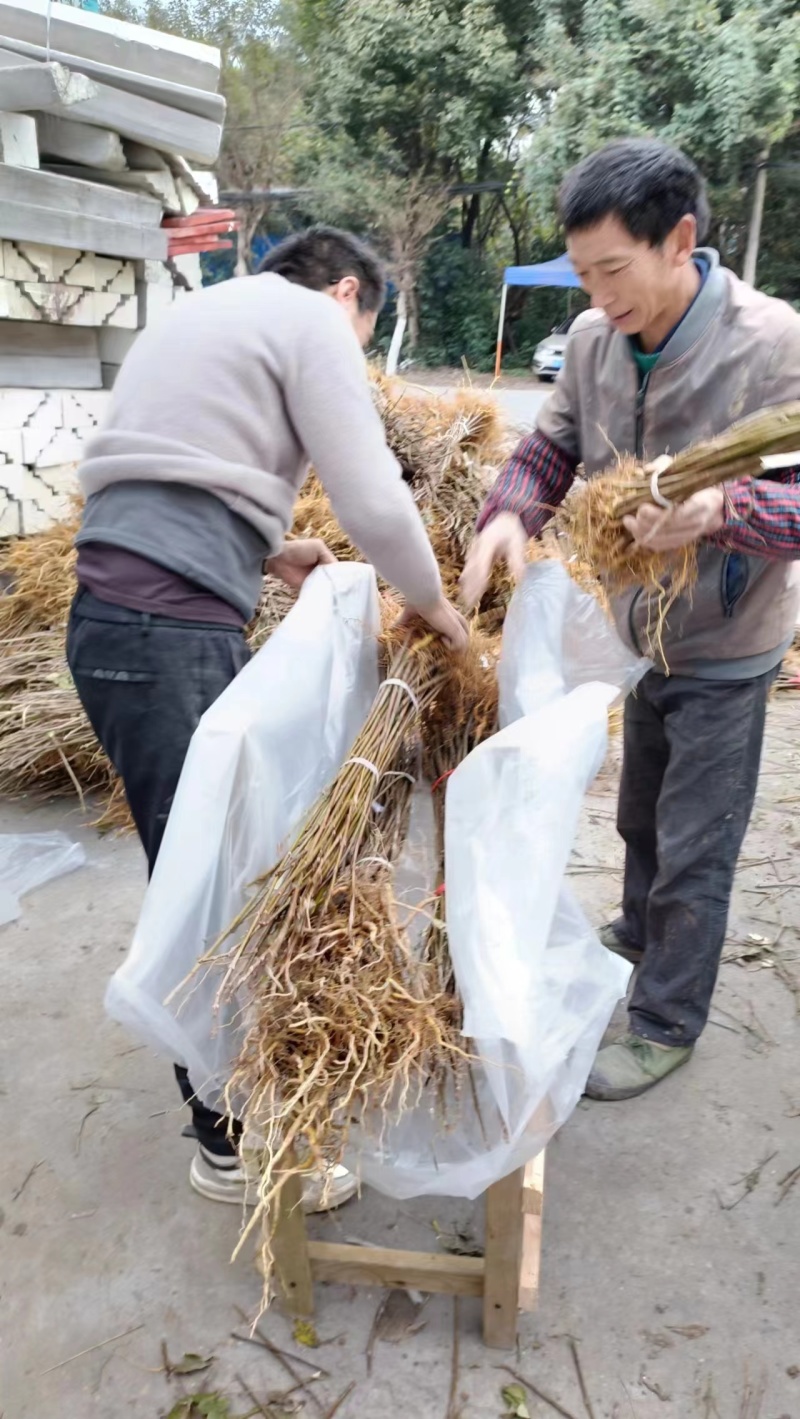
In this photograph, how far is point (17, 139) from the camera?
3.76m

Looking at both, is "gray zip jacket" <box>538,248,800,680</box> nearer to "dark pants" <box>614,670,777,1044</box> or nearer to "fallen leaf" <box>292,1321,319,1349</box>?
"dark pants" <box>614,670,777,1044</box>

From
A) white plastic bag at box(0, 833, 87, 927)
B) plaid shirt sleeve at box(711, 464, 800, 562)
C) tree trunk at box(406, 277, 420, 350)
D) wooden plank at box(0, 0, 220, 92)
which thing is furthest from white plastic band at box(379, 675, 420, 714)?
tree trunk at box(406, 277, 420, 350)

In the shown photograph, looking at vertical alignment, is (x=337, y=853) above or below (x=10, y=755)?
above

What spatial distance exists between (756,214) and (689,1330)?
56.5 ft

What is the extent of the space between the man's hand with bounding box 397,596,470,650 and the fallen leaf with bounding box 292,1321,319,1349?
3.79 ft

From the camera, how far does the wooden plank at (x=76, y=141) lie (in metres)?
3.99

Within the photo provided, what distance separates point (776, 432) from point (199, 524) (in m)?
0.85

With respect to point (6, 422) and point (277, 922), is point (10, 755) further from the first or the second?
point (277, 922)

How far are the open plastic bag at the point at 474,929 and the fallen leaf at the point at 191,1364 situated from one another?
17.1 inches

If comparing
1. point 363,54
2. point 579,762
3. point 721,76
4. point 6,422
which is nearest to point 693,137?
point 721,76

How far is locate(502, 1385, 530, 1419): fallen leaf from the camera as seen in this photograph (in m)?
1.42

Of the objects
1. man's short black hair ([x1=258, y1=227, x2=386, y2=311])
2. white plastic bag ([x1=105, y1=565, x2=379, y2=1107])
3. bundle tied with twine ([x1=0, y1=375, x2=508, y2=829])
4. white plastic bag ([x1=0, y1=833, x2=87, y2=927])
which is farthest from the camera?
bundle tied with twine ([x1=0, y1=375, x2=508, y2=829])

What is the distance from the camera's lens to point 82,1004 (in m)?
2.36

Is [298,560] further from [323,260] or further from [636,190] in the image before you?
[636,190]
